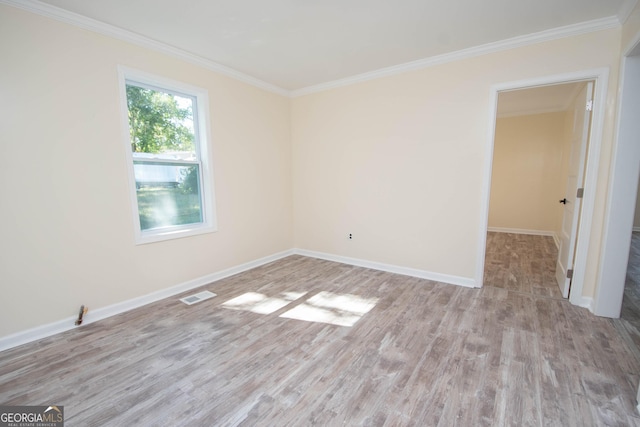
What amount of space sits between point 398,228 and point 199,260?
2685 mm

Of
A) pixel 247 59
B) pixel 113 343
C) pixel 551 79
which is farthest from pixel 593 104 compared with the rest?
pixel 113 343

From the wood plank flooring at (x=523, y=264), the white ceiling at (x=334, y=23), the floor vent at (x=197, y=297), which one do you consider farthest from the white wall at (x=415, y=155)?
the floor vent at (x=197, y=297)

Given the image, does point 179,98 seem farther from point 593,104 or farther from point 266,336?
point 593,104

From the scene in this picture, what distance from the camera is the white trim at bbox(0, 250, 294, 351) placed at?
227cm

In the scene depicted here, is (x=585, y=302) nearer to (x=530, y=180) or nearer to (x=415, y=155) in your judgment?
(x=415, y=155)

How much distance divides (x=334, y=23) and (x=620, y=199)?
304cm

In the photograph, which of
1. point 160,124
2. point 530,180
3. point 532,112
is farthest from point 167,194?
point 532,112

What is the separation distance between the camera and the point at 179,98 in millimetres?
3293

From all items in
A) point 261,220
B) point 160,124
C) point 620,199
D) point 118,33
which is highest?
point 118,33

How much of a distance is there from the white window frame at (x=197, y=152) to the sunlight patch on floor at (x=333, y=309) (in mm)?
1629

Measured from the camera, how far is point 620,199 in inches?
97.2

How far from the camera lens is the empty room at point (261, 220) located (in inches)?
71.4

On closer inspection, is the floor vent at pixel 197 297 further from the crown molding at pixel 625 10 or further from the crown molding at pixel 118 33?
the crown molding at pixel 625 10

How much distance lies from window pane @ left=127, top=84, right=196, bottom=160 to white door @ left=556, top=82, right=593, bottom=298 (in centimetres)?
433
